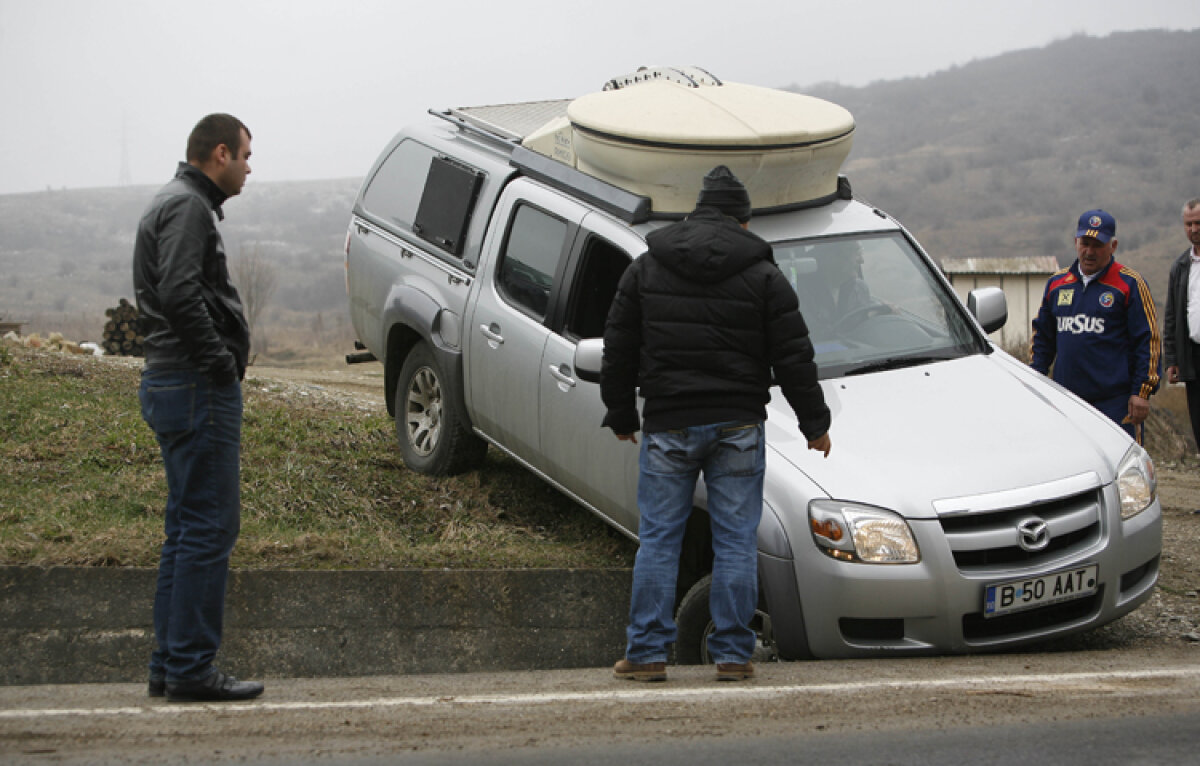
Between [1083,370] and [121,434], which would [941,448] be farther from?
[121,434]

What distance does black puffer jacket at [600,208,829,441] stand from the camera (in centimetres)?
459

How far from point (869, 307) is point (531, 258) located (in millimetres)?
1844

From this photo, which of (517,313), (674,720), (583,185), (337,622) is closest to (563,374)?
(517,313)

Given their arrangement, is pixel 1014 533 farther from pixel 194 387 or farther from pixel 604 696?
pixel 194 387

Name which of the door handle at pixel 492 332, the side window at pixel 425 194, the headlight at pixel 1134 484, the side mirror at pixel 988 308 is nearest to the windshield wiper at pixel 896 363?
the side mirror at pixel 988 308

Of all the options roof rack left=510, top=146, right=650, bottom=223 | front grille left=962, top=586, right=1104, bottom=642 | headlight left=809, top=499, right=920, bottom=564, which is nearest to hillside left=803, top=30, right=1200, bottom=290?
roof rack left=510, top=146, right=650, bottom=223

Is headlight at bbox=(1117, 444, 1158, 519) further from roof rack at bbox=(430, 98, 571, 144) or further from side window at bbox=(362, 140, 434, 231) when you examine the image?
side window at bbox=(362, 140, 434, 231)

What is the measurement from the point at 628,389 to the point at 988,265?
1644cm

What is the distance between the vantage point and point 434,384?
7.60m

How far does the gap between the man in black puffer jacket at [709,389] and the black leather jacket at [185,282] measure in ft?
4.77

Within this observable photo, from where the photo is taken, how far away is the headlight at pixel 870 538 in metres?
4.71

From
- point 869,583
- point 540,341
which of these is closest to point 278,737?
point 869,583

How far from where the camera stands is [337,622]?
6.03 meters

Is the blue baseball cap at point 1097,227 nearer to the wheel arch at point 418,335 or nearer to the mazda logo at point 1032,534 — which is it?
the mazda logo at point 1032,534
